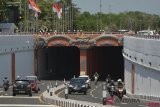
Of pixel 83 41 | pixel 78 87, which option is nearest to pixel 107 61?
pixel 83 41

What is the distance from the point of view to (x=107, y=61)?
11506cm

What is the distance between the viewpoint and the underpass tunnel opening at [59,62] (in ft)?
332

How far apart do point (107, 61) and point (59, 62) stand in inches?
337

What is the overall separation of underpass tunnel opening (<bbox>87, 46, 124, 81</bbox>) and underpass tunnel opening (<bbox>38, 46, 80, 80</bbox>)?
14.0 ft

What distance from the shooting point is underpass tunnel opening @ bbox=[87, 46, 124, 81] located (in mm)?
103375

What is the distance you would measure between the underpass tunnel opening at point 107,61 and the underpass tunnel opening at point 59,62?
426cm

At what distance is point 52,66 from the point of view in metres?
111

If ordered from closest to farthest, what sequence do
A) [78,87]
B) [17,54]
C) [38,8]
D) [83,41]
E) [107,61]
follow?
[78,87] < [17,54] < [83,41] < [38,8] < [107,61]

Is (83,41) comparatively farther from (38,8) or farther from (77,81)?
(77,81)

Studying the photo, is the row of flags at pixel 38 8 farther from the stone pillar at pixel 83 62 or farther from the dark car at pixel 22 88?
the dark car at pixel 22 88

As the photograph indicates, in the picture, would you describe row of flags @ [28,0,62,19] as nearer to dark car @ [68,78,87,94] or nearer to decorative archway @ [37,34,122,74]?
decorative archway @ [37,34,122,74]

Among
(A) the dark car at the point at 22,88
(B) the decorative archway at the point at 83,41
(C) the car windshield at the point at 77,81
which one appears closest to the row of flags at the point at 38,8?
(B) the decorative archway at the point at 83,41

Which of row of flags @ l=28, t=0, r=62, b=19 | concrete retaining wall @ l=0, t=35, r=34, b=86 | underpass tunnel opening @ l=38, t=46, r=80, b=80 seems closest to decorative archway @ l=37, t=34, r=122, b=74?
concrete retaining wall @ l=0, t=35, r=34, b=86

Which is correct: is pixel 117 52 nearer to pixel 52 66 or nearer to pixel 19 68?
pixel 52 66
